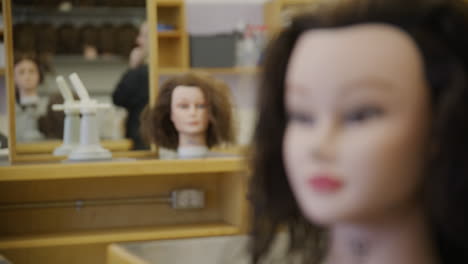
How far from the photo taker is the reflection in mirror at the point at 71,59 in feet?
9.87

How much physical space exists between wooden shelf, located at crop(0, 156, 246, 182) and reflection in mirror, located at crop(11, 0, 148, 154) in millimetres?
453

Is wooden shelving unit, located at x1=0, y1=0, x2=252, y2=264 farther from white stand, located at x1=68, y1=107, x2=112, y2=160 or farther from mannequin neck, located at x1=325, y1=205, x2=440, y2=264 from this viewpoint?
mannequin neck, located at x1=325, y1=205, x2=440, y2=264

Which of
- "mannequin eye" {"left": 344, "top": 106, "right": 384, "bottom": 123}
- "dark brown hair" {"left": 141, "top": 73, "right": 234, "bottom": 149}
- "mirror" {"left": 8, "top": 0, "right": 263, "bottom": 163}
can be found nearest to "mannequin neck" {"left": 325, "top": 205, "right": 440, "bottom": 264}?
"mannequin eye" {"left": 344, "top": 106, "right": 384, "bottom": 123}

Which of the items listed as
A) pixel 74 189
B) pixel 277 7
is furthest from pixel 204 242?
pixel 277 7

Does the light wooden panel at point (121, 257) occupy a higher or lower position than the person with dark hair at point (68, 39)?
lower

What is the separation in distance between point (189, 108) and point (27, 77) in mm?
736

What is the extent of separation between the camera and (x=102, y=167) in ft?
8.45

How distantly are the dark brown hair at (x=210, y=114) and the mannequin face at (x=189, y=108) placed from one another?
1.0 inches

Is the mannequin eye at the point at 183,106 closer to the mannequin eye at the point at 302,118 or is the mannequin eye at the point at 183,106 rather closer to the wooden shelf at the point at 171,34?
the mannequin eye at the point at 302,118

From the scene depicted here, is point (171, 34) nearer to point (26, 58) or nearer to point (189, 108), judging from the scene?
point (26, 58)

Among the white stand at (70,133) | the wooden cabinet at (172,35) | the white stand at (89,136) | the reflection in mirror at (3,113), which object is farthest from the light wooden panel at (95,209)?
the wooden cabinet at (172,35)

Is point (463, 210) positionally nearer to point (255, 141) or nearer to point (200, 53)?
point (255, 141)

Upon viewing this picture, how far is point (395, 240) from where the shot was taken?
3.10ft

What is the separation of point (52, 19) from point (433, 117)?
254 cm
